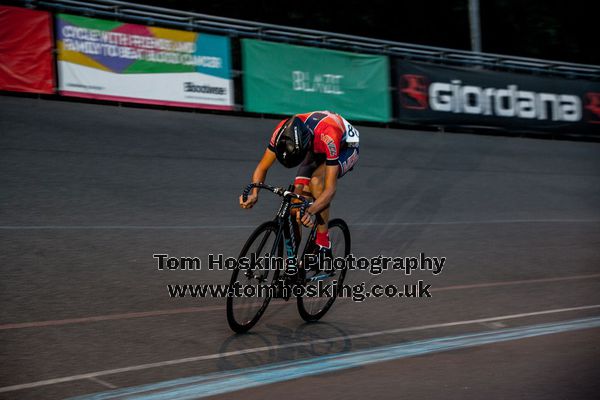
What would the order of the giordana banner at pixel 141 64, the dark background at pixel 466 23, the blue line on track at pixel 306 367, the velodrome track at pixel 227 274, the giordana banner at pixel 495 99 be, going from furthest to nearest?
the dark background at pixel 466 23
the giordana banner at pixel 495 99
the giordana banner at pixel 141 64
the velodrome track at pixel 227 274
the blue line on track at pixel 306 367

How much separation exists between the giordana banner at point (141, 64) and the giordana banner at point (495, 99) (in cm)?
483

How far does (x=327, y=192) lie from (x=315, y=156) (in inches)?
18.8

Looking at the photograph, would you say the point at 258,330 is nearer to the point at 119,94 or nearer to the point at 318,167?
the point at 318,167

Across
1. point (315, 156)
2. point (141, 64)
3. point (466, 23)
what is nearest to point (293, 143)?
point (315, 156)

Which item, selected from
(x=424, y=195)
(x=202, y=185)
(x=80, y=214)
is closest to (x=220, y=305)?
(x=80, y=214)

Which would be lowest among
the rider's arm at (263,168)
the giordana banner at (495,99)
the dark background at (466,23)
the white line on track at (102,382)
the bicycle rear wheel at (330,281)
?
the white line on track at (102,382)

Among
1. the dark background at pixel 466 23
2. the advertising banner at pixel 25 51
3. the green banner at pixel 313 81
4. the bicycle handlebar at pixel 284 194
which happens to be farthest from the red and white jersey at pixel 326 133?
the dark background at pixel 466 23

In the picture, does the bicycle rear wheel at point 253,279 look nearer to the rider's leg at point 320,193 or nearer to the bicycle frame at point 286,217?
the bicycle frame at point 286,217

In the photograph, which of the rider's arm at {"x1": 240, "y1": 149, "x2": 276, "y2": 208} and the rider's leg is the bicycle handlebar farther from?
the rider's leg

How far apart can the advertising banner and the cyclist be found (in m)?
7.47

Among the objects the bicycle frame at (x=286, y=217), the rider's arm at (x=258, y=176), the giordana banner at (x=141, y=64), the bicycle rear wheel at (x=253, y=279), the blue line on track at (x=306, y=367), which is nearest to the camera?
the blue line on track at (x=306, y=367)

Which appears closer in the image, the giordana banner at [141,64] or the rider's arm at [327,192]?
the rider's arm at [327,192]

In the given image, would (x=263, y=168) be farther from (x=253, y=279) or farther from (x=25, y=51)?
(x=25, y=51)

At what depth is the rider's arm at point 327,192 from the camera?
573cm
